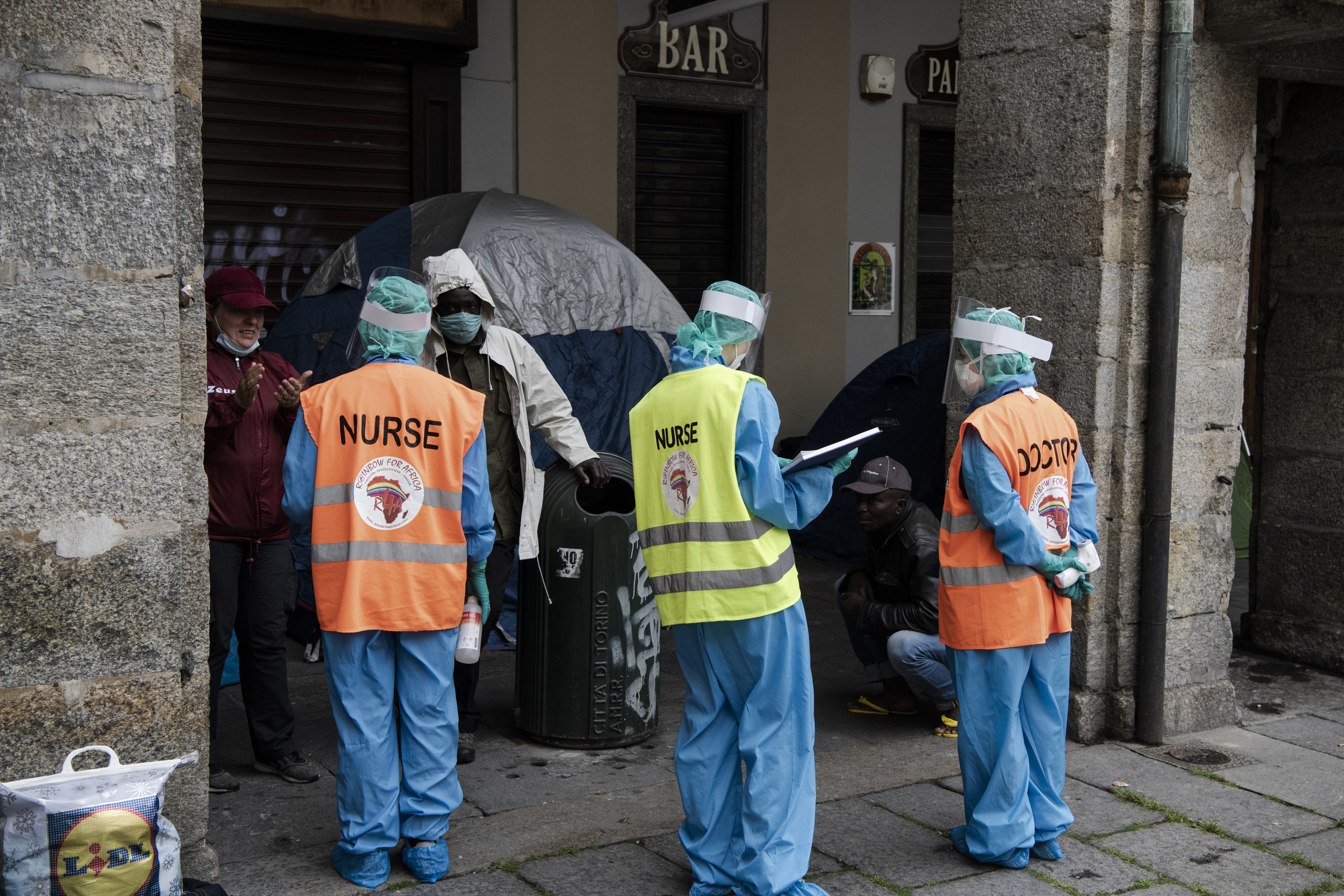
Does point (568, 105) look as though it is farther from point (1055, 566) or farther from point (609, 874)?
point (609, 874)

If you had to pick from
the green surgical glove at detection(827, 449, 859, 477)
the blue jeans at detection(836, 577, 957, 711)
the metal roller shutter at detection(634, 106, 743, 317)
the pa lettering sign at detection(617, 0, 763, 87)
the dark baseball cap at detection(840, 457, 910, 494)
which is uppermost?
the pa lettering sign at detection(617, 0, 763, 87)

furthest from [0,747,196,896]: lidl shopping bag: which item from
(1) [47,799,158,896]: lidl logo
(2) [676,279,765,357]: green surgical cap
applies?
(2) [676,279,765,357]: green surgical cap

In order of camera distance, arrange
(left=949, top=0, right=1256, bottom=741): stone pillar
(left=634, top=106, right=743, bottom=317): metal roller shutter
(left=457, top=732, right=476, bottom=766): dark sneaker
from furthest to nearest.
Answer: (left=634, top=106, right=743, bottom=317): metal roller shutter
(left=949, top=0, right=1256, bottom=741): stone pillar
(left=457, top=732, right=476, bottom=766): dark sneaker

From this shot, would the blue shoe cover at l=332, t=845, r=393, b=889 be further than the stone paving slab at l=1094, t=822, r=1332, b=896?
No

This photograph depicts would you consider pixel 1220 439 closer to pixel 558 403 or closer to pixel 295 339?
pixel 558 403

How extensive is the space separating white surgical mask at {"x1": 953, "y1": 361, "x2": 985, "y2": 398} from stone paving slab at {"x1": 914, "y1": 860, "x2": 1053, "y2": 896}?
4.70 ft

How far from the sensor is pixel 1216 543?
5.18m

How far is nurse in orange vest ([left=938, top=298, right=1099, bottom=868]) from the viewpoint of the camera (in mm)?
3721

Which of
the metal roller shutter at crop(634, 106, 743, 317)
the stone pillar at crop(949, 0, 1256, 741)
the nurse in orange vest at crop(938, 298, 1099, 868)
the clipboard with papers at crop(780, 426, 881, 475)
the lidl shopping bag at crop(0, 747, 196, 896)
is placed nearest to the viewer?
the lidl shopping bag at crop(0, 747, 196, 896)

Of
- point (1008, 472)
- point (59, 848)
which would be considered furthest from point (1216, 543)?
point (59, 848)

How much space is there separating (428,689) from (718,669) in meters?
0.83

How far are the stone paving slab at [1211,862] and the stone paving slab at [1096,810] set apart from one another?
65 millimetres

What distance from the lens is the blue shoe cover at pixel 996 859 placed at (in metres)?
3.77

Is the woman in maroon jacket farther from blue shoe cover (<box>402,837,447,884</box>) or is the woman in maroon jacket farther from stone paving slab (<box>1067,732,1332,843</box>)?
stone paving slab (<box>1067,732,1332,843</box>)
